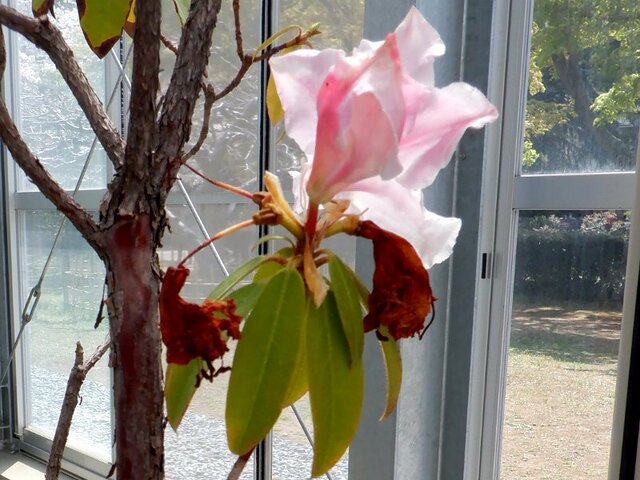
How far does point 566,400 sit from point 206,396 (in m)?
0.88

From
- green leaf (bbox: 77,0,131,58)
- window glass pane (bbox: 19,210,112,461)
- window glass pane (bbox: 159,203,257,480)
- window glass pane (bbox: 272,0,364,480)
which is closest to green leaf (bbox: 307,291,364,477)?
green leaf (bbox: 77,0,131,58)

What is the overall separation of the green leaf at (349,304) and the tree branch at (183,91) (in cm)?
13

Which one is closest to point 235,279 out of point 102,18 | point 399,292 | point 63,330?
point 399,292

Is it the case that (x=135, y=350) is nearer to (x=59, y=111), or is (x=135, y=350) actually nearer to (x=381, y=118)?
(x=381, y=118)

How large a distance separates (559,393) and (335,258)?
0.76 metres

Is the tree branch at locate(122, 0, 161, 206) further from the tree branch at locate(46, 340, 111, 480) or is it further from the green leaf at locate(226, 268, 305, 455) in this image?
the tree branch at locate(46, 340, 111, 480)

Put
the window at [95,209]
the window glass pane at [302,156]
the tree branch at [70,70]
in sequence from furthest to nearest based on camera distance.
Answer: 1. the window at [95,209]
2. the window glass pane at [302,156]
3. the tree branch at [70,70]

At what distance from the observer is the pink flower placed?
314 millimetres

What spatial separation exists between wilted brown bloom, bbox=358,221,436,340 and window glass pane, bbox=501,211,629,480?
67cm

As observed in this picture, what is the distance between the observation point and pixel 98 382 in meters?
1.88

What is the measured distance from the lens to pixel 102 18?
0.46m

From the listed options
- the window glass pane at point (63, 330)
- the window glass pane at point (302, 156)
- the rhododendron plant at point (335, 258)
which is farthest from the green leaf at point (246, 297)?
the window glass pane at point (63, 330)

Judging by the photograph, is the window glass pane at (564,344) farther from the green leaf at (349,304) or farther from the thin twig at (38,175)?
the thin twig at (38,175)

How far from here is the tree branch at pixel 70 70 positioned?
0.42 metres
